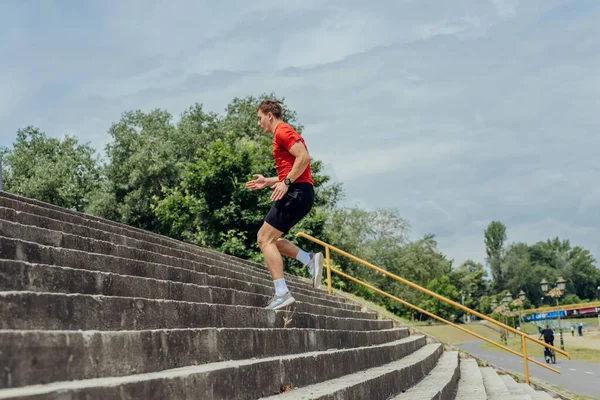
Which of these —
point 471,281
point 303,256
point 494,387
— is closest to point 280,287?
point 303,256

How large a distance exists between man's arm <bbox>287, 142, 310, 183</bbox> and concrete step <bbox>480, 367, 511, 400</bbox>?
460 centimetres

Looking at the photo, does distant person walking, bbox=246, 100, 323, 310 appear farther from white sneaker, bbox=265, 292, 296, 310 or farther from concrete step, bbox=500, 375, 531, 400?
concrete step, bbox=500, 375, 531, 400

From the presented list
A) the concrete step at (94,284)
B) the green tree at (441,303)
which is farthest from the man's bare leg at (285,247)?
the green tree at (441,303)

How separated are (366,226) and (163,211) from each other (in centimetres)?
2819

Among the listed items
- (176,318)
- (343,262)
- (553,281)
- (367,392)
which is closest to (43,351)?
(176,318)

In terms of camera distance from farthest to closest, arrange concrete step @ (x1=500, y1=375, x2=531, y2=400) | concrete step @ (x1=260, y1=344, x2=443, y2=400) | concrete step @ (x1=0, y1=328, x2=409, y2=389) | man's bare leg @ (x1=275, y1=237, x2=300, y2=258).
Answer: concrete step @ (x1=500, y1=375, x2=531, y2=400)
man's bare leg @ (x1=275, y1=237, x2=300, y2=258)
concrete step @ (x1=260, y1=344, x2=443, y2=400)
concrete step @ (x1=0, y1=328, x2=409, y2=389)

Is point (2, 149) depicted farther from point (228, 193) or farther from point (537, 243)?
point (537, 243)

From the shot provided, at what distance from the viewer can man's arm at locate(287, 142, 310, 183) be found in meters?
5.59

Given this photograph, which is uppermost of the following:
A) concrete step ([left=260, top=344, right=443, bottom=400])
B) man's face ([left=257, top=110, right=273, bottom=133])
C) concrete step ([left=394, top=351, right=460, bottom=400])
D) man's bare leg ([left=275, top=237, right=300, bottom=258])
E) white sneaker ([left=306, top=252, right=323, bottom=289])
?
man's face ([left=257, top=110, right=273, bottom=133])

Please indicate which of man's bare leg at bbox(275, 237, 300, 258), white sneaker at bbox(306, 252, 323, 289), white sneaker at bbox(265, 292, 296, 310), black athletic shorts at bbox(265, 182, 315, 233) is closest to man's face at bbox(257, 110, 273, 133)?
black athletic shorts at bbox(265, 182, 315, 233)

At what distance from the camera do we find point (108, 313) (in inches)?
125

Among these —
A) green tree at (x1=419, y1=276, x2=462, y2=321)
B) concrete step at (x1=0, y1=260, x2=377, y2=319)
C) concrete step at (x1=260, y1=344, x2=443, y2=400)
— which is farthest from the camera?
green tree at (x1=419, y1=276, x2=462, y2=321)

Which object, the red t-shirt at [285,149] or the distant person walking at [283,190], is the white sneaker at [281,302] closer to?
the distant person walking at [283,190]

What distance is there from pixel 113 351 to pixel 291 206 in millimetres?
3161
